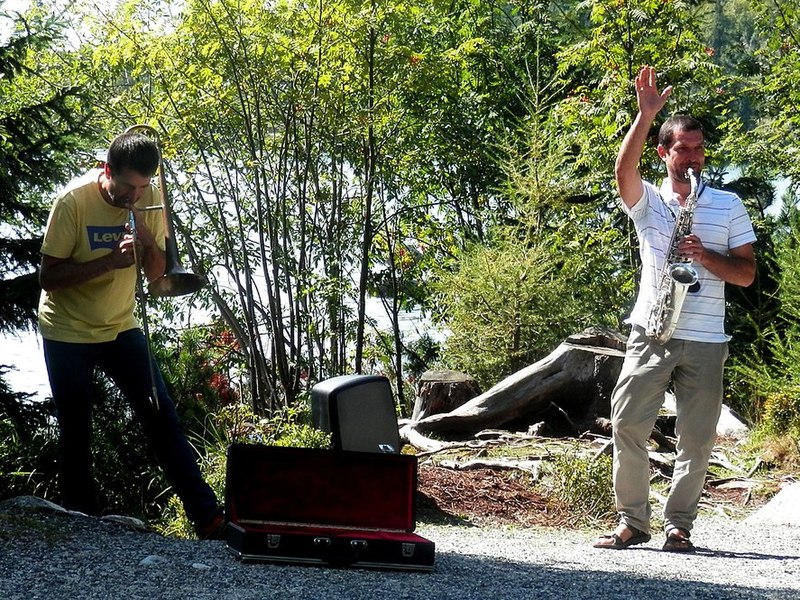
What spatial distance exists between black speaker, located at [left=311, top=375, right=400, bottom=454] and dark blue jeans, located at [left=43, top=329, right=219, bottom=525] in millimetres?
610

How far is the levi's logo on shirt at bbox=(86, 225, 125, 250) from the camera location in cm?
496

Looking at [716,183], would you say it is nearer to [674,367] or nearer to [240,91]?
[240,91]

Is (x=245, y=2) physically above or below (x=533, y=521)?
above

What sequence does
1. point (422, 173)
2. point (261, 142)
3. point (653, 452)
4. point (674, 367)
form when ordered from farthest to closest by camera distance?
point (422, 173) → point (261, 142) → point (653, 452) → point (674, 367)

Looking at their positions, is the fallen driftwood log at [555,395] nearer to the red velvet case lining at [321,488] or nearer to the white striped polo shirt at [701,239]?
the white striped polo shirt at [701,239]

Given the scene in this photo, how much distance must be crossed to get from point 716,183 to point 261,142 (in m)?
6.35

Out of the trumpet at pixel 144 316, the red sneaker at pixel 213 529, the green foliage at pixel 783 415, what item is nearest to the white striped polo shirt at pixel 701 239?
the red sneaker at pixel 213 529

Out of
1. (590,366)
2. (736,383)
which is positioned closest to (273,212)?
(590,366)

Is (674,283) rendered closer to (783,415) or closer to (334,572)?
(334,572)

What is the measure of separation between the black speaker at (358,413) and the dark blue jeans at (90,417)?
610 mm

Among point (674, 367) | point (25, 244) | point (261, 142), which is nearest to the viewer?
point (674, 367)

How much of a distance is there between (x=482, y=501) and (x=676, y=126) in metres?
2.66

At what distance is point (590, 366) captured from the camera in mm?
8914

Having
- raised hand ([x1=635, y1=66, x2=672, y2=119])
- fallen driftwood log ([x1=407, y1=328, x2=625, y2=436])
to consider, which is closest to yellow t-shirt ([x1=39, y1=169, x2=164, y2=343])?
raised hand ([x1=635, y1=66, x2=672, y2=119])
